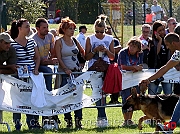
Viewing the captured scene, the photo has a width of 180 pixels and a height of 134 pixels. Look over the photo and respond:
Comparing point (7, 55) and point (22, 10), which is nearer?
point (7, 55)

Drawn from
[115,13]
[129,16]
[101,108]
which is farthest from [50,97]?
[129,16]

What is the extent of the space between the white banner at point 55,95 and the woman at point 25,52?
0.25 meters

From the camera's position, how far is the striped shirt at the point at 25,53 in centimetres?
1038

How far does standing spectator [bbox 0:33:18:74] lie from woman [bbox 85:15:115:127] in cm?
150

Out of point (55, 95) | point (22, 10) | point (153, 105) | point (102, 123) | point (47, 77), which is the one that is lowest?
point (102, 123)

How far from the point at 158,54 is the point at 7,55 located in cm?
324

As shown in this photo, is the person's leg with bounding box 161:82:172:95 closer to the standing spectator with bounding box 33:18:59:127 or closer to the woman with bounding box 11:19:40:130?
the standing spectator with bounding box 33:18:59:127

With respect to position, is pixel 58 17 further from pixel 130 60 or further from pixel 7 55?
pixel 7 55

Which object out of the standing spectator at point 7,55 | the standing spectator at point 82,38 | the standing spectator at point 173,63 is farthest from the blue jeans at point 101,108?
the standing spectator at point 82,38

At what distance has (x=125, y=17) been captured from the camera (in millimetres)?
27938

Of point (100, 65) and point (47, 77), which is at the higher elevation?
point (100, 65)

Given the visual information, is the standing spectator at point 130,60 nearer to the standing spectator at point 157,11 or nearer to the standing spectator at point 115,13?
the standing spectator at point 157,11

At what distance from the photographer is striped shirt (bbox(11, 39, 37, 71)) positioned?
408 inches

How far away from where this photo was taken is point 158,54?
38.2 feet
